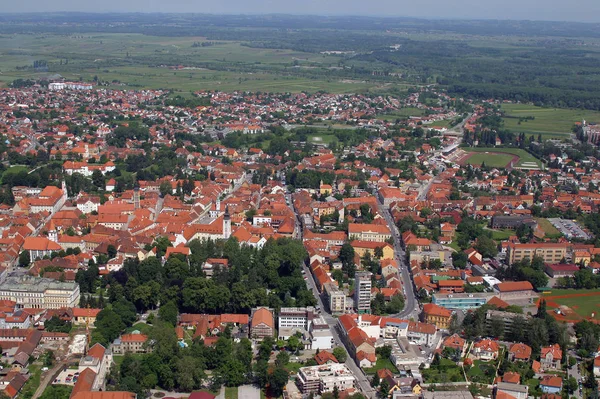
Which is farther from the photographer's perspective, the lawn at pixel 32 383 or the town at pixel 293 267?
the town at pixel 293 267

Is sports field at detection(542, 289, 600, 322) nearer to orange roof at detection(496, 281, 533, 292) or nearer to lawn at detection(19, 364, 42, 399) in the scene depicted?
orange roof at detection(496, 281, 533, 292)

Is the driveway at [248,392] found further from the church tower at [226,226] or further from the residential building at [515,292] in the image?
the church tower at [226,226]

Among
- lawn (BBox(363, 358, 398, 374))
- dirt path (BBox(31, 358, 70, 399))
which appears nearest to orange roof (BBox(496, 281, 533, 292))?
lawn (BBox(363, 358, 398, 374))

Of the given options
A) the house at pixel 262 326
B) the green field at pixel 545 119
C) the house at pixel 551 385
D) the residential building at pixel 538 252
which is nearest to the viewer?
the house at pixel 551 385

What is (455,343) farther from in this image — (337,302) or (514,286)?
(514,286)

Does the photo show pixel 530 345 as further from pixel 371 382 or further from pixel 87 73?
pixel 87 73

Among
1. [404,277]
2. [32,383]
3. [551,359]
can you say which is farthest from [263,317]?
[551,359]

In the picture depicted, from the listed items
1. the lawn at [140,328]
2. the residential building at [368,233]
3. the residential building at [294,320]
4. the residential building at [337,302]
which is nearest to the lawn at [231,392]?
the residential building at [294,320]
